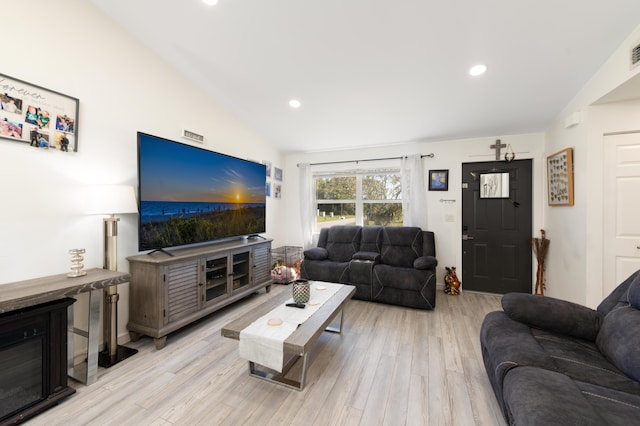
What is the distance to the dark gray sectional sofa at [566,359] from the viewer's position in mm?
991

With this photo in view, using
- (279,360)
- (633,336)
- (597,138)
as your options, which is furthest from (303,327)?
(597,138)

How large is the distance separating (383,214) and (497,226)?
163 centimetres

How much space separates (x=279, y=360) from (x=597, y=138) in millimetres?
3352

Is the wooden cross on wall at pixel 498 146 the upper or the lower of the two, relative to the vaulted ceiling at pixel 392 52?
lower

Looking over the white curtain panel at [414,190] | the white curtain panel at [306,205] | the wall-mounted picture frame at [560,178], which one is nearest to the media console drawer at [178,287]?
the white curtain panel at [306,205]

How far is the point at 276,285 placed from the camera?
413 centimetres

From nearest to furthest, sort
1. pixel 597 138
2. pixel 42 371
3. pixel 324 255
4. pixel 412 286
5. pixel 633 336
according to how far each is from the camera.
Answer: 1. pixel 633 336
2. pixel 42 371
3. pixel 597 138
4. pixel 412 286
5. pixel 324 255

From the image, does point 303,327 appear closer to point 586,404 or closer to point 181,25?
point 586,404

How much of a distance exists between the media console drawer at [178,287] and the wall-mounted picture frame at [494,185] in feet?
11.5

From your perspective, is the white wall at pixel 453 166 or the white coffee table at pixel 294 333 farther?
the white wall at pixel 453 166

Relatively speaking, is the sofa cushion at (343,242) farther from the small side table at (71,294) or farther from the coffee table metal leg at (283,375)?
the small side table at (71,294)

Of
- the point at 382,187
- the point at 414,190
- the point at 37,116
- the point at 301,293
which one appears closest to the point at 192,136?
the point at 37,116

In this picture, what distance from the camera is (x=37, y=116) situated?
72.4 inches

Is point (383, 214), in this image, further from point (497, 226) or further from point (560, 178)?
point (560, 178)
